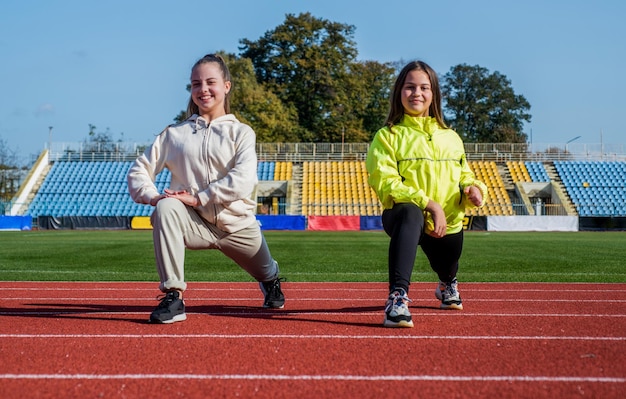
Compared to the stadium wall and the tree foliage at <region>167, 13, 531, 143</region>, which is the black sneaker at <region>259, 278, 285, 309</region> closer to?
the stadium wall

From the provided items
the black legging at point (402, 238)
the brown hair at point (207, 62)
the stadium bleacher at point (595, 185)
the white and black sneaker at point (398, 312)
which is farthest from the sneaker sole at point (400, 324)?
the stadium bleacher at point (595, 185)

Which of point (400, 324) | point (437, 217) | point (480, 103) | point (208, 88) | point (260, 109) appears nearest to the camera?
point (400, 324)

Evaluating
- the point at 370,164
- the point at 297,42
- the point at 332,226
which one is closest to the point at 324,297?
the point at 370,164

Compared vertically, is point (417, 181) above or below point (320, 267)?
above

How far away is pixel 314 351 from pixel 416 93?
2380 mm

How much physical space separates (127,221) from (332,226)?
12.1m

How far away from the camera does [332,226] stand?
3822 centimetres

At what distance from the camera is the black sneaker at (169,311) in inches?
198

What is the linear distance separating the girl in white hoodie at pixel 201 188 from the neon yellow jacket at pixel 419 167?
98cm

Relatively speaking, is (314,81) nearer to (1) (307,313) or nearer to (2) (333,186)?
(2) (333,186)

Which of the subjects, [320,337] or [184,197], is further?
[184,197]

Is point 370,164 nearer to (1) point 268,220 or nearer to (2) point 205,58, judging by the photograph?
(2) point 205,58

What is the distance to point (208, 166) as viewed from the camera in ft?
18.0

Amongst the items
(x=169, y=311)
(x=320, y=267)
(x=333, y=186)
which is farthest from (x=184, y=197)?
(x=333, y=186)
